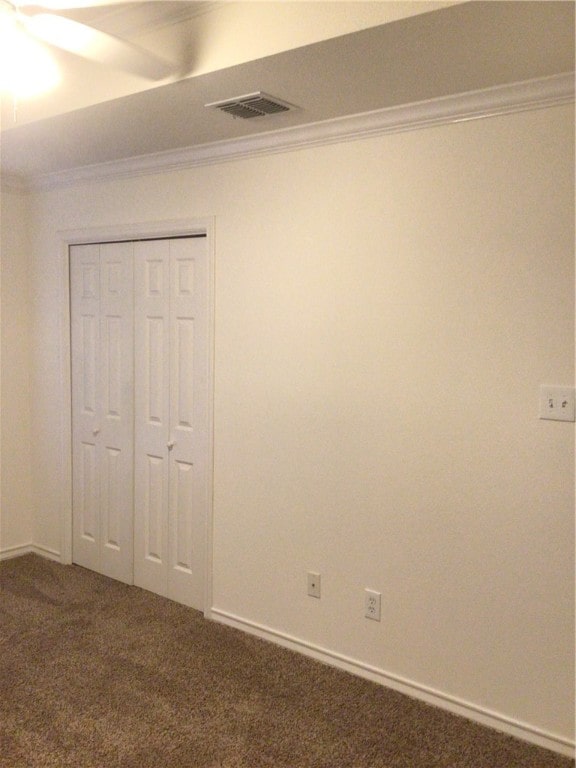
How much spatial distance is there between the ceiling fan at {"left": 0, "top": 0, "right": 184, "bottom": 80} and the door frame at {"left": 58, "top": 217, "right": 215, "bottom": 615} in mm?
1131

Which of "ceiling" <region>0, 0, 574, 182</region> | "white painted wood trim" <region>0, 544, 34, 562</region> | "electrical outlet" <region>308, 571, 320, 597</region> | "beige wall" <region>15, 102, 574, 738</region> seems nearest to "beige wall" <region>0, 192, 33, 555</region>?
"white painted wood trim" <region>0, 544, 34, 562</region>

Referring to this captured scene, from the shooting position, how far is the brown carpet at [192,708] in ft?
8.16

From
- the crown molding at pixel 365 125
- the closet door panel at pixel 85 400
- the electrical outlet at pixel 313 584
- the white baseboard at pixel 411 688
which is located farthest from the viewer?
the closet door panel at pixel 85 400

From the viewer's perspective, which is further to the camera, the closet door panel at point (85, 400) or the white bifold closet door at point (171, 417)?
the closet door panel at point (85, 400)

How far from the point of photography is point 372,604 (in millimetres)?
2984

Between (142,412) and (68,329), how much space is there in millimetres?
789

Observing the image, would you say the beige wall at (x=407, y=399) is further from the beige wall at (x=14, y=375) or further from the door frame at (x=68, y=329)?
the beige wall at (x=14, y=375)

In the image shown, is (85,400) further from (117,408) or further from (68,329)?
(68,329)

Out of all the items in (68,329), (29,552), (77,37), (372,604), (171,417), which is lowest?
(29,552)

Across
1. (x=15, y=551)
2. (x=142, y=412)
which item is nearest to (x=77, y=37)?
(x=142, y=412)

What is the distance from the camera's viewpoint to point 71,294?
422cm

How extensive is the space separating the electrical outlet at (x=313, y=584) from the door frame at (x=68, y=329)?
1.98 ft

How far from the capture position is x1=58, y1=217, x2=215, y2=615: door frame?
3438mm

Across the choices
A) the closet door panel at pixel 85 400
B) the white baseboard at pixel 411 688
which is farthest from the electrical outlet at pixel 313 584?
the closet door panel at pixel 85 400
